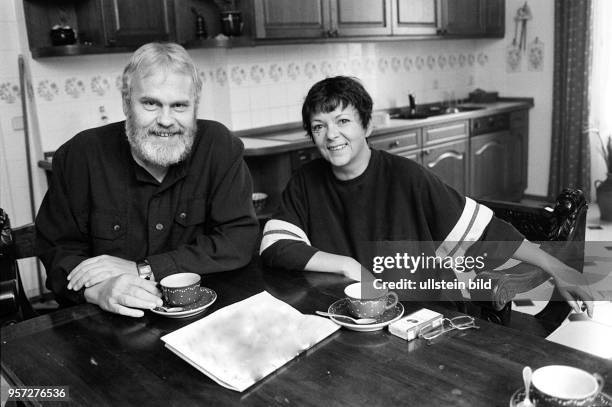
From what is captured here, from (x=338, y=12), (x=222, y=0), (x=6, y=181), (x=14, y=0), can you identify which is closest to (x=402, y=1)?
(x=338, y=12)

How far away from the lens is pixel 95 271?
1.49 meters

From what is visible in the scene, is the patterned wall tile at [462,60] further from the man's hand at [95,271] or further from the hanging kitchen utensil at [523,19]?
the man's hand at [95,271]

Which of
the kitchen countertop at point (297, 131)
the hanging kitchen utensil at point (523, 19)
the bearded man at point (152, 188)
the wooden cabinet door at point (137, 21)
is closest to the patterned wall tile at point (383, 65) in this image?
the kitchen countertop at point (297, 131)

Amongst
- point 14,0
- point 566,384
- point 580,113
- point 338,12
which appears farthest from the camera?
point 580,113

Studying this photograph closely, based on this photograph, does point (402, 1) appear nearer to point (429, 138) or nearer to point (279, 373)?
point (429, 138)

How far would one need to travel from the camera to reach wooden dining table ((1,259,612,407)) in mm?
967

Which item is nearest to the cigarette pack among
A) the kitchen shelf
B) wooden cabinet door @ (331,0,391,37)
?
the kitchen shelf

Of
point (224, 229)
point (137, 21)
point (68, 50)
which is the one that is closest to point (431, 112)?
point (137, 21)

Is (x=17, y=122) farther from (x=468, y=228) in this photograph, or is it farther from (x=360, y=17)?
(x=468, y=228)

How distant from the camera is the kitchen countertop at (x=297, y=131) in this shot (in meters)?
3.44

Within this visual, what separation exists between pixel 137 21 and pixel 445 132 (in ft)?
8.03

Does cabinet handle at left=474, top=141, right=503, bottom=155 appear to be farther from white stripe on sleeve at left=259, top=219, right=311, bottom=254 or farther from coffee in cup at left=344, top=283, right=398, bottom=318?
coffee in cup at left=344, top=283, right=398, bottom=318

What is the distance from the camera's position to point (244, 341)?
116cm

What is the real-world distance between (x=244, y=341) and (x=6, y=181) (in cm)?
275
